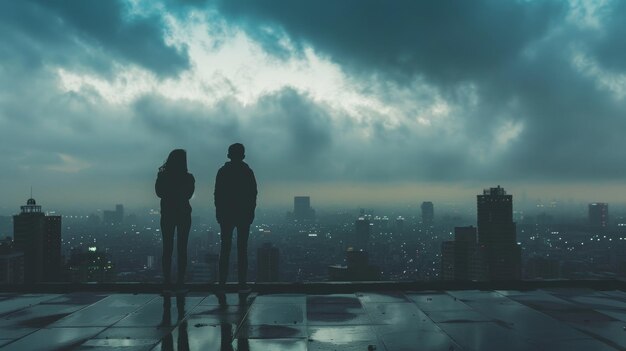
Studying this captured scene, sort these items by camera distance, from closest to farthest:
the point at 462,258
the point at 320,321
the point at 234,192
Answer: the point at 320,321 → the point at 234,192 → the point at 462,258

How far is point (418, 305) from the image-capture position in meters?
12.8

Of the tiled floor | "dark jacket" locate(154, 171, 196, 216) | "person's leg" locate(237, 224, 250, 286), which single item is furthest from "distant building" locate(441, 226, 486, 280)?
"dark jacket" locate(154, 171, 196, 216)

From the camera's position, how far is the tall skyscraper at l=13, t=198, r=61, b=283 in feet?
427

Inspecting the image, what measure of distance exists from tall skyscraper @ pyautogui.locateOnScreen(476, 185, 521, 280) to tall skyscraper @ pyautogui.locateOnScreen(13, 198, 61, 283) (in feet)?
363

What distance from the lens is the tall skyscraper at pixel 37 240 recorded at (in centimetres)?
13000

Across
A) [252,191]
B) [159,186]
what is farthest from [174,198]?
[252,191]

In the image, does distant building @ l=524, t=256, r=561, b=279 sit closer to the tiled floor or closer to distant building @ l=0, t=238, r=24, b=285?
distant building @ l=0, t=238, r=24, b=285

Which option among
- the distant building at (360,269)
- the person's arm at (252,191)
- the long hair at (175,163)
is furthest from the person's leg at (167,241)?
the distant building at (360,269)

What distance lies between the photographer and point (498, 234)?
15388 centimetres

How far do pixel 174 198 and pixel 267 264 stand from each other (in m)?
87.5

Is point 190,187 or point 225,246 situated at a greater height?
point 190,187

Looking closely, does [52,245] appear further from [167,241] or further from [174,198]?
[174,198]

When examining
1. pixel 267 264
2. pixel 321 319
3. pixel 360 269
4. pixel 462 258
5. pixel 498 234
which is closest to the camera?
pixel 321 319

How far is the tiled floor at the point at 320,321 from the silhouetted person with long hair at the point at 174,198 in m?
1.28
